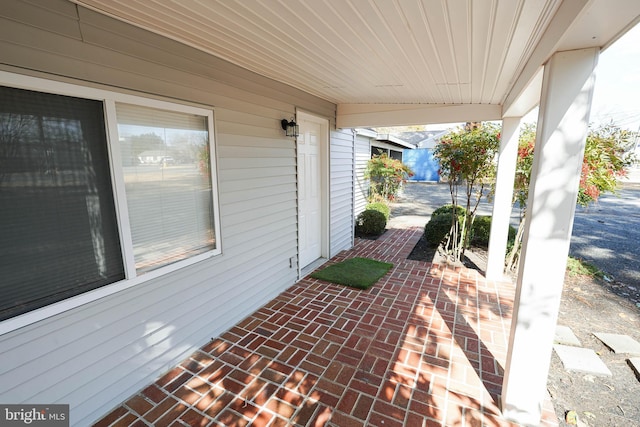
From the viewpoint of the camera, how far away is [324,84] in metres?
3.74

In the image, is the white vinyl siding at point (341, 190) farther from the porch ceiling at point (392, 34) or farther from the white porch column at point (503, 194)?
the white porch column at point (503, 194)

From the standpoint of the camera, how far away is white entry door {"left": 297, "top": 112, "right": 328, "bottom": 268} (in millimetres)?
4590

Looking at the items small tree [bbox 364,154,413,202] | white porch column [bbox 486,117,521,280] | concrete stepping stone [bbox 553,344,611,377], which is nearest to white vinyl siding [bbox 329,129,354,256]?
white porch column [bbox 486,117,521,280]

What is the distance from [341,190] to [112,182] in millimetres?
4195

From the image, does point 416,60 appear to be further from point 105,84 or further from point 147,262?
point 147,262

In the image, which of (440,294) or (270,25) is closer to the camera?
(270,25)

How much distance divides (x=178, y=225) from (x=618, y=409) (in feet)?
12.5

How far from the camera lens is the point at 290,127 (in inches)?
157

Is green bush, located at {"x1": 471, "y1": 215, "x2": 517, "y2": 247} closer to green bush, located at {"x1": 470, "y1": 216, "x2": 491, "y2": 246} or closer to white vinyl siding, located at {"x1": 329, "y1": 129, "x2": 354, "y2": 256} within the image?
green bush, located at {"x1": 470, "y1": 216, "x2": 491, "y2": 246}

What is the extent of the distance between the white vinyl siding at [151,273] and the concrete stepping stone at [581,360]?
10.5ft

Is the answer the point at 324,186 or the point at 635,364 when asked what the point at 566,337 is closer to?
the point at 635,364

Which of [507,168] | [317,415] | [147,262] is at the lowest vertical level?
[317,415]

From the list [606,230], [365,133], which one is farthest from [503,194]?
[606,230]

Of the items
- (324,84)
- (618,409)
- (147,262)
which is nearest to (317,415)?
(147,262)
